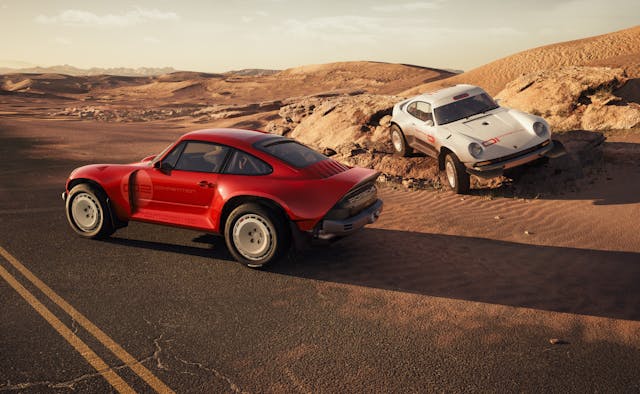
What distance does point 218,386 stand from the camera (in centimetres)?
386

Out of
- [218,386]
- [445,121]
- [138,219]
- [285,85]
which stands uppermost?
[285,85]

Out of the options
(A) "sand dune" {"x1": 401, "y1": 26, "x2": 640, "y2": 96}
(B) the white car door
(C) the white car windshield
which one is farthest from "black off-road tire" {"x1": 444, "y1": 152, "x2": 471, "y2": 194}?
(A) "sand dune" {"x1": 401, "y1": 26, "x2": 640, "y2": 96}

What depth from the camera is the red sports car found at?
19.0ft

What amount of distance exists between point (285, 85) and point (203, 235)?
62436 mm

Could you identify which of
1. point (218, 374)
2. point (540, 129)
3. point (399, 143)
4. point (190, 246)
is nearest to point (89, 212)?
point (190, 246)

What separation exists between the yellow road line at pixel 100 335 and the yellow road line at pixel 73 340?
0.45 ft

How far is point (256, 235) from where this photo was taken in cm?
597

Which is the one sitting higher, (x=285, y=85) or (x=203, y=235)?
(x=285, y=85)

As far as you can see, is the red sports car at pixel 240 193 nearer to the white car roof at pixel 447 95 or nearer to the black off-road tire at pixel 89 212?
the black off-road tire at pixel 89 212

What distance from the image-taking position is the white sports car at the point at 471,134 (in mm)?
9461

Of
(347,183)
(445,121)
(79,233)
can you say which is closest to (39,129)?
(79,233)

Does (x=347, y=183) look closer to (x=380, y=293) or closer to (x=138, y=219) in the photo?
(x=380, y=293)

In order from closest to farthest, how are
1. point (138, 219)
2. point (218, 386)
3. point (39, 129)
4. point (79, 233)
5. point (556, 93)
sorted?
point (218, 386)
point (138, 219)
point (79, 233)
point (556, 93)
point (39, 129)

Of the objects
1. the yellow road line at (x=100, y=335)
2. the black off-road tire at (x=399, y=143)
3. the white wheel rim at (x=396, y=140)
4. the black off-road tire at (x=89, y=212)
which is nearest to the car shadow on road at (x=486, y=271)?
the yellow road line at (x=100, y=335)
